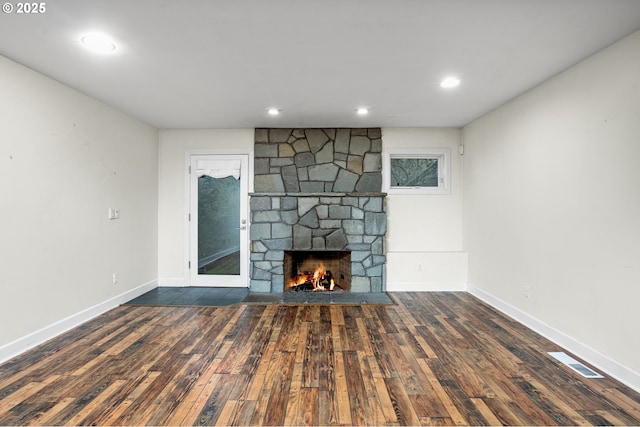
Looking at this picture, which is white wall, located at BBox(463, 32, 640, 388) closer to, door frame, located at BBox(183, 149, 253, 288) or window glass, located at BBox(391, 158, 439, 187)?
window glass, located at BBox(391, 158, 439, 187)

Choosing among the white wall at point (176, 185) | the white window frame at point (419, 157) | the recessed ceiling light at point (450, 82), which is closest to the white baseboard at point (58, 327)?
the white wall at point (176, 185)

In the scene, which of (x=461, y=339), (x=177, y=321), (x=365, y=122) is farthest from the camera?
(x=365, y=122)

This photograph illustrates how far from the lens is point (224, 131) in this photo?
15.9 ft

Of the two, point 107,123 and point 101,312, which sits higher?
point 107,123

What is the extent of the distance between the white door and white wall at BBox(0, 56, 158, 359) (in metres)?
0.77

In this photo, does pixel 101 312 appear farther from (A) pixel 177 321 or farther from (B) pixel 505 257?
(B) pixel 505 257

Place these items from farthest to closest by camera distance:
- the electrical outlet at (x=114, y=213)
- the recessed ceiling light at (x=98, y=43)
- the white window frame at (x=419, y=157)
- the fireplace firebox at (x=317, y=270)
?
1. the fireplace firebox at (x=317, y=270)
2. the white window frame at (x=419, y=157)
3. the electrical outlet at (x=114, y=213)
4. the recessed ceiling light at (x=98, y=43)

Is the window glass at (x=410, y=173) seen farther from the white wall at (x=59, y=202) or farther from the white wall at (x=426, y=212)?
the white wall at (x=59, y=202)

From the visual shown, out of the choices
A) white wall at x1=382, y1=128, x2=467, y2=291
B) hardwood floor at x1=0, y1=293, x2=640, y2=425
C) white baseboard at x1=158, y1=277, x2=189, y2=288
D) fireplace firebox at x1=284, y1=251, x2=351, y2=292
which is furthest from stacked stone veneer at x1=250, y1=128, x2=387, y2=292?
hardwood floor at x1=0, y1=293, x2=640, y2=425

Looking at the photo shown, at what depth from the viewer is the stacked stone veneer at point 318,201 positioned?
15.3 ft

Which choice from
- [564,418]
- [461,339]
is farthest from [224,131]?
[564,418]

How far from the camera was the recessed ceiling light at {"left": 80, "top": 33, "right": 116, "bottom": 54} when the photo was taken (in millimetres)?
2201

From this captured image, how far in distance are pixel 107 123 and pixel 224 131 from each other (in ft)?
4.96

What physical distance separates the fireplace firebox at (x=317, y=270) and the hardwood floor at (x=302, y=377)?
1.53 m
